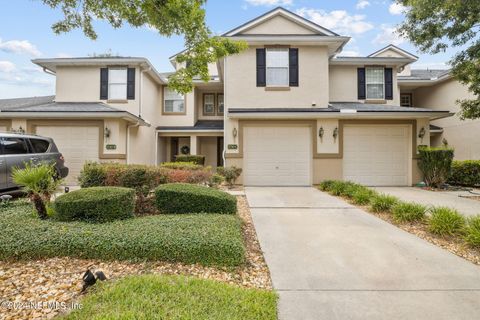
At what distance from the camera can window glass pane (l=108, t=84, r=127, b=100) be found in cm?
1297

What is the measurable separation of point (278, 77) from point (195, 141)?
253 inches

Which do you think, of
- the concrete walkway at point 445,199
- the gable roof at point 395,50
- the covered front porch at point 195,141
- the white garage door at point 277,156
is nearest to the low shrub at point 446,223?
the concrete walkway at point 445,199

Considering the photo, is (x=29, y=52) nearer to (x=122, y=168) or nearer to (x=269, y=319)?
(x=122, y=168)

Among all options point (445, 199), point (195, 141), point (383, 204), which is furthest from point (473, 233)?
point (195, 141)

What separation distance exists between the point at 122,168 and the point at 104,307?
4011mm

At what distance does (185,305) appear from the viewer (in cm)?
232

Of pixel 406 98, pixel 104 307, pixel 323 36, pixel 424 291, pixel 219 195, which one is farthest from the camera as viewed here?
pixel 406 98

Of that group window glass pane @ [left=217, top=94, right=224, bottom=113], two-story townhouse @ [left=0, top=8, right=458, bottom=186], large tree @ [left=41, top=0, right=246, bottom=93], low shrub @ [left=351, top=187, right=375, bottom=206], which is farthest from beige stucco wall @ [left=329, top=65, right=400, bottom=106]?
large tree @ [left=41, top=0, right=246, bottom=93]

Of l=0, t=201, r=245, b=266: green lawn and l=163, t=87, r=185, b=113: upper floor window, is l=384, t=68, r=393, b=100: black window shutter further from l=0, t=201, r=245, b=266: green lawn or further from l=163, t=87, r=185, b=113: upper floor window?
l=0, t=201, r=245, b=266: green lawn

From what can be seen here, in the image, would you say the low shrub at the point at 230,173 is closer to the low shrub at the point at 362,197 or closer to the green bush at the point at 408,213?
the low shrub at the point at 362,197

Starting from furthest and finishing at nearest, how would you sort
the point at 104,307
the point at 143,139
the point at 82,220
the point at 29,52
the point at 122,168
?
the point at 143,139 < the point at 29,52 < the point at 122,168 < the point at 82,220 < the point at 104,307

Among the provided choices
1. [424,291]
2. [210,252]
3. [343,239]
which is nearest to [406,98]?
[343,239]

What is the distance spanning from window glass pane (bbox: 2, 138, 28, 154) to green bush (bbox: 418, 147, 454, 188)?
14657 millimetres

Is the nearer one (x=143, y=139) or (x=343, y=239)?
(x=343, y=239)
